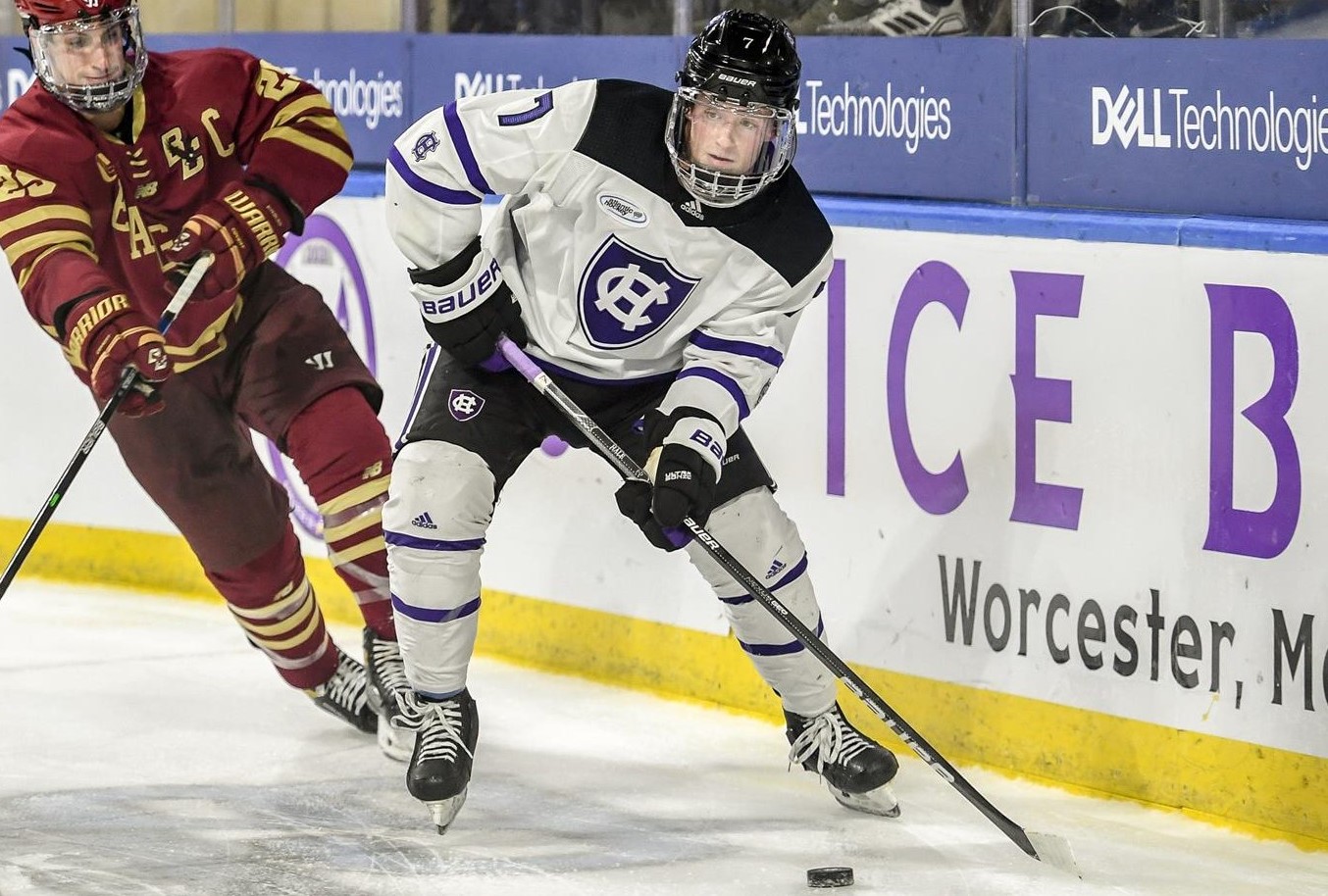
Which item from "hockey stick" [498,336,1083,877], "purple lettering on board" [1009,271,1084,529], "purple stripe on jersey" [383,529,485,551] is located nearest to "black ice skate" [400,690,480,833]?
"purple stripe on jersey" [383,529,485,551]

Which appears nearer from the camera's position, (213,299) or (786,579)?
(786,579)

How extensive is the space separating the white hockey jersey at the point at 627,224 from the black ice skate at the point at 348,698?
102cm

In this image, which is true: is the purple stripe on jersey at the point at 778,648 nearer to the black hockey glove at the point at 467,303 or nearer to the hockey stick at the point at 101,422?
the black hockey glove at the point at 467,303

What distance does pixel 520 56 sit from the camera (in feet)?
14.7

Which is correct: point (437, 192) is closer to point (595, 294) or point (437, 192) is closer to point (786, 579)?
point (595, 294)

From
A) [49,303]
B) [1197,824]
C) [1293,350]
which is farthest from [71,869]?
[1293,350]

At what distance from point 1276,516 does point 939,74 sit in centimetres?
108

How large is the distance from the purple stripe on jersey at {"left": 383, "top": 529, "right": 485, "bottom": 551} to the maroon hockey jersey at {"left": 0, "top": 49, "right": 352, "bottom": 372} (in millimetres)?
658

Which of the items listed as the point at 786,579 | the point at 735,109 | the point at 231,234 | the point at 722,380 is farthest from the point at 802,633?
the point at 231,234

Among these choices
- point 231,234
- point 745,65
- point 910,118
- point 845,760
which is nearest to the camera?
point 745,65

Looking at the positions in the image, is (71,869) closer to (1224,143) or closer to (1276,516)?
(1276,516)

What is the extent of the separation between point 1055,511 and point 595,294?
91 cm

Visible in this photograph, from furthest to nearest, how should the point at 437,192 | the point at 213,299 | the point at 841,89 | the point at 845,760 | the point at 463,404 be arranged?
the point at 841,89 → the point at 213,299 → the point at 845,760 → the point at 463,404 → the point at 437,192

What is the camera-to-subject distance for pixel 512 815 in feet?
11.4
